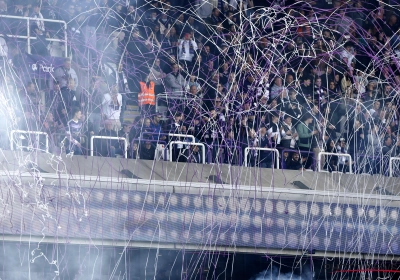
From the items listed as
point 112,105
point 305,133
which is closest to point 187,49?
point 112,105

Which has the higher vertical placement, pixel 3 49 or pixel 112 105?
pixel 3 49

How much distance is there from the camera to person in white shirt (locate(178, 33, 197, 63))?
9092 mm

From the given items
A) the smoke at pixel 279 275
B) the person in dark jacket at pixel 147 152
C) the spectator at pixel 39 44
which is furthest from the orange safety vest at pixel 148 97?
the smoke at pixel 279 275

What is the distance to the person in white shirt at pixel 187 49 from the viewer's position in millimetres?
9092

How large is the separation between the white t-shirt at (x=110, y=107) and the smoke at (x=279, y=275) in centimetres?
182

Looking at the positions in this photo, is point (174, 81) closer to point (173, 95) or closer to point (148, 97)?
point (173, 95)

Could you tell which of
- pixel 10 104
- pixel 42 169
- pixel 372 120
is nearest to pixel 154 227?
pixel 42 169

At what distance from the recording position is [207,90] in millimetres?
8664

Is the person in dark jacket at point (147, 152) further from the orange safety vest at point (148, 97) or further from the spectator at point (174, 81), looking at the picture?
the spectator at point (174, 81)

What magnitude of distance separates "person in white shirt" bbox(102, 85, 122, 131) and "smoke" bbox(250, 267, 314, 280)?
5.94 feet

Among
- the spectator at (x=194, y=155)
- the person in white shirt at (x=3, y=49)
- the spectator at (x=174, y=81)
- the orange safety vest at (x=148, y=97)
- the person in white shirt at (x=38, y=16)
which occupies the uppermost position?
the person in white shirt at (x=38, y=16)

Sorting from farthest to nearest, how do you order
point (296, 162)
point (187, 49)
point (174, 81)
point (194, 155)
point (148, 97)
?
point (187, 49)
point (174, 81)
point (148, 97)
point (296, 162)
point (194, 155)

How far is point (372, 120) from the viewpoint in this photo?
9258mm

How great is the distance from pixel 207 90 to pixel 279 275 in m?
1.77
